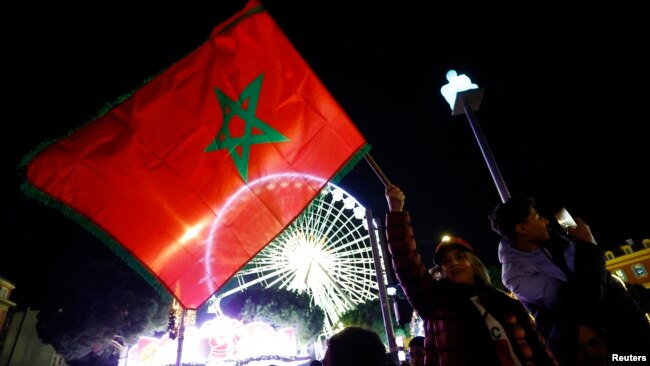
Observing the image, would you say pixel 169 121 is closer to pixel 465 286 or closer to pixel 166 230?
pixel 166 230

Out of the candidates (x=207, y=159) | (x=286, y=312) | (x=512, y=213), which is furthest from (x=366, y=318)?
(x=512, y=213)

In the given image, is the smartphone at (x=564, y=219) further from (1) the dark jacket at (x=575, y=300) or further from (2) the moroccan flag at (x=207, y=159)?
(2) the moroccan flag at (x=207, y=159)

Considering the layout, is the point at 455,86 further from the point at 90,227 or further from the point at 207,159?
the point at 90,227

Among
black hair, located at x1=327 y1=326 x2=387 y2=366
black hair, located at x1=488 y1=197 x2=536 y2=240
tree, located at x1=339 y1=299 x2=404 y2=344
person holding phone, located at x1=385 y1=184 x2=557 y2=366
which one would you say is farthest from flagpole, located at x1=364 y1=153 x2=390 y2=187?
tree, located at x1=339 y1=299 x2=404 y2=344

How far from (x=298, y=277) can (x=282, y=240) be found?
2.49 meters

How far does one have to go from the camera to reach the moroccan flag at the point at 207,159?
3.54m

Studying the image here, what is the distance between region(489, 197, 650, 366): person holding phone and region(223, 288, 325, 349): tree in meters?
32.6

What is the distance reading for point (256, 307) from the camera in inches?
1314

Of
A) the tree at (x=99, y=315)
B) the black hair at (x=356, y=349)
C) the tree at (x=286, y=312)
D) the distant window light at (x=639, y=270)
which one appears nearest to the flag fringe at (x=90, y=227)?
the black hair at (x=356, y=349)

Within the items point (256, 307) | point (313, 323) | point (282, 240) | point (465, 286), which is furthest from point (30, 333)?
point (465, 286)

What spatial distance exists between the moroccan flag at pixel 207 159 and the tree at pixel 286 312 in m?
31.1

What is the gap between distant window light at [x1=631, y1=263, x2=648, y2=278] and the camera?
1462 inches

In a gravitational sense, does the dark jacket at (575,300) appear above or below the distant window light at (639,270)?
below

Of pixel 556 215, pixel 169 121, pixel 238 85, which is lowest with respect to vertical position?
pixel 556 215
